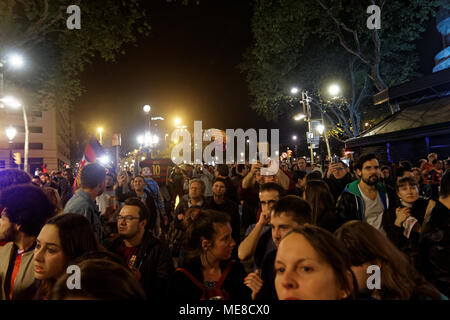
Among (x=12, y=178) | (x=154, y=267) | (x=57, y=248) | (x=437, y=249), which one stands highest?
(x=12, y=178)

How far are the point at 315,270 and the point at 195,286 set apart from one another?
4.07 ft

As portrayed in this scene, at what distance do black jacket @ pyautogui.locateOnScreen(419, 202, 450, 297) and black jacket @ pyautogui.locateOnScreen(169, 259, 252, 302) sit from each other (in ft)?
5.57

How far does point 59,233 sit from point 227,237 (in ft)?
4.87

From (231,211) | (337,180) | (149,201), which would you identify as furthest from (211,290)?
(337,180)

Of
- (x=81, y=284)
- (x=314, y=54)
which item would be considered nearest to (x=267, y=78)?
(x=314, y=54)

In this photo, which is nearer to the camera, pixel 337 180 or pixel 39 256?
pixel 39 256

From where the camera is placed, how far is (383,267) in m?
1.79

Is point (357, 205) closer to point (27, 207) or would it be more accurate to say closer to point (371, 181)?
point (371, 181)

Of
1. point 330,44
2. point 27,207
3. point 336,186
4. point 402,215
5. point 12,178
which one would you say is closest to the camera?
point 27,207

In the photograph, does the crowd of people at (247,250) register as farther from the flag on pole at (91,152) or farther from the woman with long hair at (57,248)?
the flag on pole at (91,152)

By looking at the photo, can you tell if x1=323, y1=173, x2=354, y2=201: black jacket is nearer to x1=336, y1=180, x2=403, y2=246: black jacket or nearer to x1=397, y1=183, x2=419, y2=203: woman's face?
x1=336, y1=180, x2=403, y2=246: black jacket

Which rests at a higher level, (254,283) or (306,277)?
(306,277)

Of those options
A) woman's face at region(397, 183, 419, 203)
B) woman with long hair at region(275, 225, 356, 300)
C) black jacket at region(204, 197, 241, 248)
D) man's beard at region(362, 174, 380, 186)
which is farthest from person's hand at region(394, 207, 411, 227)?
black jacket at region(204, 197, 241, 248)

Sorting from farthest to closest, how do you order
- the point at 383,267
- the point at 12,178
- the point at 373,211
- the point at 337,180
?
the point at 337,180
the point at 373,211
the point at 12,178
the point at 383,267
